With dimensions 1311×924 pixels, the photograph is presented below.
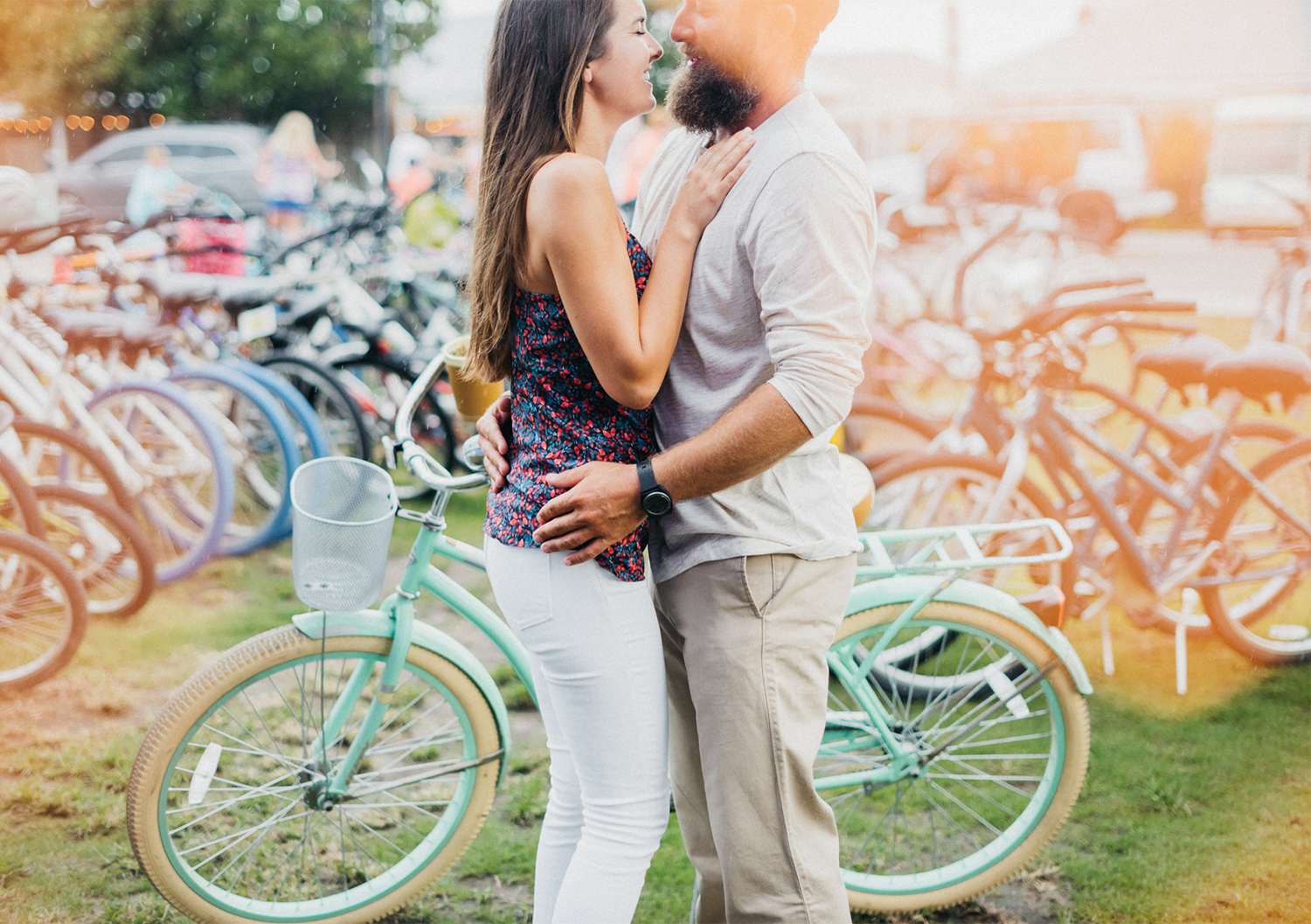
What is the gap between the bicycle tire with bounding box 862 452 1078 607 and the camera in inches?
119

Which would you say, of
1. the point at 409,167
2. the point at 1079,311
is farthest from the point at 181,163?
the point at 1079,311

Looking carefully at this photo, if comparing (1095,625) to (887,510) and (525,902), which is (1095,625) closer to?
(887,510)

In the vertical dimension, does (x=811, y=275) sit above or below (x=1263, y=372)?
above

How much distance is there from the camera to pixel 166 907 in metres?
2.18

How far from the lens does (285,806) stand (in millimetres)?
2062

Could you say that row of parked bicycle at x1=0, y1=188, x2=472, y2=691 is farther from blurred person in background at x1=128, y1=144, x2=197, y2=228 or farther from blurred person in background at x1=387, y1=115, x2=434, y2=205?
blurred person in background at x1=128, y1=144, x2=197, y2=228

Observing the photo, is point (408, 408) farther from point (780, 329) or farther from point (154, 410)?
point (154, 410)

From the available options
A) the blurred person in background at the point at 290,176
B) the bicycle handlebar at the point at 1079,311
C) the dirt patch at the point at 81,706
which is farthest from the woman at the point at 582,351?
the blurred person in background at the point at 290,176

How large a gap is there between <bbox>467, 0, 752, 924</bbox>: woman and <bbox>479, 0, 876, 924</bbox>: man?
0.06m

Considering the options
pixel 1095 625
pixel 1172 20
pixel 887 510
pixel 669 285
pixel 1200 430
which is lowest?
pixel 1095 625

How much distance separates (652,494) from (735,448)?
0.41ft

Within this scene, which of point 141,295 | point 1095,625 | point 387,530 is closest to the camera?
point 387,530

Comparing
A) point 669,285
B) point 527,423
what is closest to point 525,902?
point 527,423

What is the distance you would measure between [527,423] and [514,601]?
25 cm
